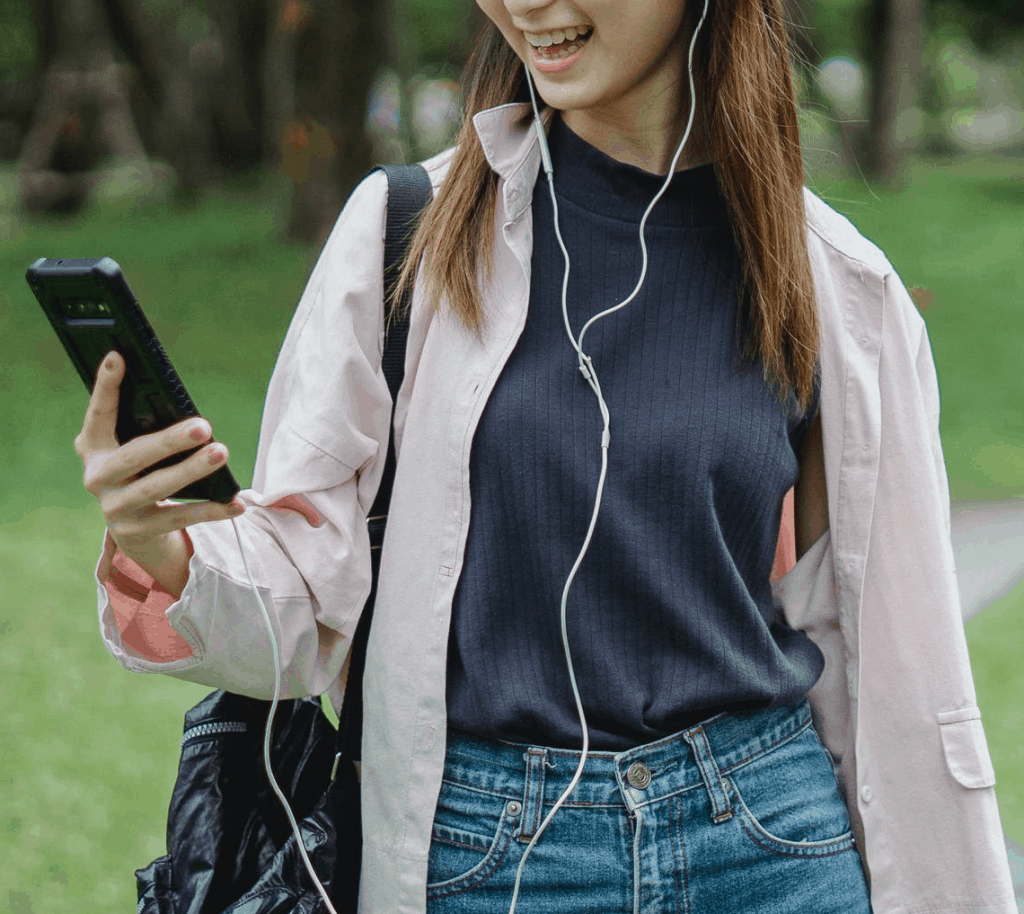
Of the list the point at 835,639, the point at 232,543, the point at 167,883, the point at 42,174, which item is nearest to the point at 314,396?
the point at 232,543

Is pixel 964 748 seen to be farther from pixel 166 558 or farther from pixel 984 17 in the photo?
pixel 984 17

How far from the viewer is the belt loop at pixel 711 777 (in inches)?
70.6

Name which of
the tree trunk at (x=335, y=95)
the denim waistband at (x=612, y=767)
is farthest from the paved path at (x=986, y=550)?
the tree trunk at (x=335, y=95)

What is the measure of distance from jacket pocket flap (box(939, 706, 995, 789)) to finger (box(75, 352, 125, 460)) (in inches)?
44.6

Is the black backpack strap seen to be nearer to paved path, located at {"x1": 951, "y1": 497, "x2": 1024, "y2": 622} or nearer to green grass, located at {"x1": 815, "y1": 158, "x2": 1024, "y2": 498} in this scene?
green grass, located at {"x1": 815, "y1": 158, "x2": 1024, "y2": 498}

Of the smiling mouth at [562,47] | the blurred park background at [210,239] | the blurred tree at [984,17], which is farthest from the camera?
the blurred tree at [984,17]

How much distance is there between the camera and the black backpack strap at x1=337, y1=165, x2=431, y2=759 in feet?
6.08

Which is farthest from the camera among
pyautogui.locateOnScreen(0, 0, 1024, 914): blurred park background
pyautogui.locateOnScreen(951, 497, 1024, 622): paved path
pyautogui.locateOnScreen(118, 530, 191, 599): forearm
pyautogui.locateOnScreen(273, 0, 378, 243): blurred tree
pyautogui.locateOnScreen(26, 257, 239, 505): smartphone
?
pyautogui.locateOnScreen(273, 0, 378, 243): blurred tree

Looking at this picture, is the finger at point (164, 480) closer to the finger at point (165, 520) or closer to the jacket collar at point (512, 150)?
the finger at point (165, 520)

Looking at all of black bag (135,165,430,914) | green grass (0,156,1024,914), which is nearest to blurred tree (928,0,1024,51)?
green grass (0,156,1024,914)

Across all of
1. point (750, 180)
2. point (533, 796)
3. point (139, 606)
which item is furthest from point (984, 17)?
point (139, 606)

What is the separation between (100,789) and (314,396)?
3.36m

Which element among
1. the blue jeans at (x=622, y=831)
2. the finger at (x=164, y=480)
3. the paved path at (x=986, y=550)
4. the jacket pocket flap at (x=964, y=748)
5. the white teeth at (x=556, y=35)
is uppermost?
the white teeth at (x=556, y=35)

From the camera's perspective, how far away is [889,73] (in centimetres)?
1775
